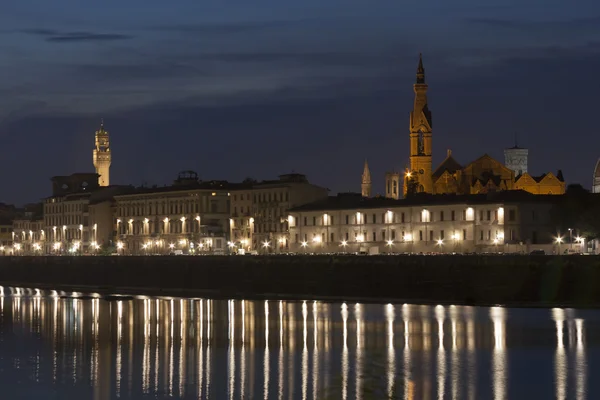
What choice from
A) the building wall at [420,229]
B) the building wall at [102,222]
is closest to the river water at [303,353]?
the building wall at [420,229]

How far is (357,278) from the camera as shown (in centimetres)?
10356

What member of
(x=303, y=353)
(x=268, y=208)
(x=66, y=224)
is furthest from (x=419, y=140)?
(x=303, y=353)

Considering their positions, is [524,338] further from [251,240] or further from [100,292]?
[251,240]

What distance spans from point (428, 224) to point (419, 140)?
5288cm

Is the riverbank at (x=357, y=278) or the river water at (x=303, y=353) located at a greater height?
the riverbank at (x=357, y=278)

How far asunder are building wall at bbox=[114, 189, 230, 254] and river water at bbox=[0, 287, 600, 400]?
6511cm

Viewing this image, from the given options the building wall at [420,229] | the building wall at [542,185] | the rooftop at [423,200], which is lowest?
the building wall at [420,229]

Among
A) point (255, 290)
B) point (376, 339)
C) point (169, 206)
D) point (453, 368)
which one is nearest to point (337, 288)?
point (255, 290)

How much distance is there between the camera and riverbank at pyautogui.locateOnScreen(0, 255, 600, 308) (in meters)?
87.4

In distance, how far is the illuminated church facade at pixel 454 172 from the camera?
499 ft

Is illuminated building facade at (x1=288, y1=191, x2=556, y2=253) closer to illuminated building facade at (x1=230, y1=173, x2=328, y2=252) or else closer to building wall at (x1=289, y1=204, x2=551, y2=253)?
building wall at (x1=289, y1=204, x2=551, y2=253)

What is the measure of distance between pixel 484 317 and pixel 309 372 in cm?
2592

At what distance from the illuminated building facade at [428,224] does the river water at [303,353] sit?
89.1 feet

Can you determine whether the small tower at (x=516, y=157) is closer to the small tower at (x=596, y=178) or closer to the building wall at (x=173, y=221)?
the small tower at (x=596, y=178)
